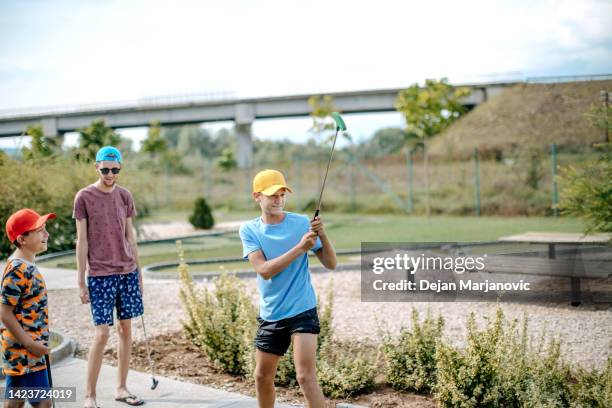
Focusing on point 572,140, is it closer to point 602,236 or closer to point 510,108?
point 510,108

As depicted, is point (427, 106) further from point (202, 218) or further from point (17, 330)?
point (17, 330)

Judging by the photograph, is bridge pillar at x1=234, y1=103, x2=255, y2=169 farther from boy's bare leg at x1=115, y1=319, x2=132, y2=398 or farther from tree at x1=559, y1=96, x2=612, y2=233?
boy's bare leg at x1=115, y1=319, x2=132, y2=398

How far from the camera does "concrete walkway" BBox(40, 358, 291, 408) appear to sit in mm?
5188

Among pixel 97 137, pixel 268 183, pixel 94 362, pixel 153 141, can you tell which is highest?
pixel 153 141

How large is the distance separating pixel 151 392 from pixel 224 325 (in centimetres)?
99

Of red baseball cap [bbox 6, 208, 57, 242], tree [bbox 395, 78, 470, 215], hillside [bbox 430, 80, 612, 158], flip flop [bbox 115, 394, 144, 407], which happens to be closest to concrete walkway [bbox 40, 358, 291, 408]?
flip flop [bbox 115, 394, 144, 407]

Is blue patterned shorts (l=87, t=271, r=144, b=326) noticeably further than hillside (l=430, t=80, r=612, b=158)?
No

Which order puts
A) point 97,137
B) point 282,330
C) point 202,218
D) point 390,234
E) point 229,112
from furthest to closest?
1. point 229,112
2. point 97,137
3. point 202,218
4. point 390,234
5. point 282,330

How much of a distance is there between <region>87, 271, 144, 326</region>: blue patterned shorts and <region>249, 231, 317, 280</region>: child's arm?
1610 millimetres

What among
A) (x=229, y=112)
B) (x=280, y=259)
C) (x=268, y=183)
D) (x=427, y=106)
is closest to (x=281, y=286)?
(x=280, y=259)

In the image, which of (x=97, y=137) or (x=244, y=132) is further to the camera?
(x=244, y=132)

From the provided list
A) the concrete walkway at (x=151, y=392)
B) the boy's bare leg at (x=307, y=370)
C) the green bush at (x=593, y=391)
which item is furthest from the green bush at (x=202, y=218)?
the boy's bare leg at (x=307, y=370)

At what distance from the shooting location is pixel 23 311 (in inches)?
160

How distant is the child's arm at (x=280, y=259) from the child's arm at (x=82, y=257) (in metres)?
1.63
